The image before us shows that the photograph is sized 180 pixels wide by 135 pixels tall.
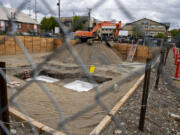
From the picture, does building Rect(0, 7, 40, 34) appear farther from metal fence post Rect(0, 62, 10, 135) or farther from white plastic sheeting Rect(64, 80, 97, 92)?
white plastic sheeting Rect(64, 80, 97, 92)

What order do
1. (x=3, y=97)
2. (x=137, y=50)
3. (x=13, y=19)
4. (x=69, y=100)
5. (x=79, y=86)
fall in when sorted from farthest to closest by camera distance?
(x=137, y=50) → (x=79, y=86) → (x=69, y=100) → (x=3, y=97) → (x=13, y=19)

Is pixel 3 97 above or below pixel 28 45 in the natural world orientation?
below

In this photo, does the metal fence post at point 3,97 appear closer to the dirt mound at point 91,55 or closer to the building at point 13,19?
the building at point 13,19

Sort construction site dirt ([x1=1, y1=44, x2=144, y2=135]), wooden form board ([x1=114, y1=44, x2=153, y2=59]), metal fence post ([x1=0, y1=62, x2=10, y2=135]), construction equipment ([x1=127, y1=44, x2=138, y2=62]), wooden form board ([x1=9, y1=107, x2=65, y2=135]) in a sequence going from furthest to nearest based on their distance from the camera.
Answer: wooden form board ([x1=114, y1=44, x2=153, y2=59])
construction equipment ([x1=127, y1=44, x2=138, y2=62])
construction site dirt ([x1=1, y1=44, x2=144, y2=135])
wooden form board ([x1=9, y1=107, x2=65, y2=135])
metal fence post ([x1=0, y1=62, x2=10, y2=135])

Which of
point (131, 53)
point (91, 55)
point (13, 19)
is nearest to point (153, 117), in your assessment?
point (13, 19)

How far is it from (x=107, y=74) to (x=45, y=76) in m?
3.33

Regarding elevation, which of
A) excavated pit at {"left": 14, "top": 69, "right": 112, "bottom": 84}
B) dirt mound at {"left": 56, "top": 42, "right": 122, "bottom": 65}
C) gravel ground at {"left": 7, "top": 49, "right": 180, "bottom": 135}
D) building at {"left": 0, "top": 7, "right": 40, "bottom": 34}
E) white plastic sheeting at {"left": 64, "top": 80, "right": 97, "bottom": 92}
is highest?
building at {"left": 0, "top": 7, "right": 40, "bottom": 34}

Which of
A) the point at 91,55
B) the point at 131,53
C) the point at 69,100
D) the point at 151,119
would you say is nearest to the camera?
the point at 151,119

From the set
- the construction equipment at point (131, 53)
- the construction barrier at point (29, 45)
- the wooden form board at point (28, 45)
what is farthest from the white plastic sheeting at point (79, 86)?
the construction equipment at point (131, 53)

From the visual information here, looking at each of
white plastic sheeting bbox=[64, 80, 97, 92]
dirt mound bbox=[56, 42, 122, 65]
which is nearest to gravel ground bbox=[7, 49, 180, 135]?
white plastic sheeting bbox=[64, 80, 97, 92]

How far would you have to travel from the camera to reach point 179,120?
250 cm

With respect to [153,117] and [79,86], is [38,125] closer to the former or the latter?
[153,117]

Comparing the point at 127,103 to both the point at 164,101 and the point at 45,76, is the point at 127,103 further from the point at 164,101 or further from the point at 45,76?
the point at 45,76

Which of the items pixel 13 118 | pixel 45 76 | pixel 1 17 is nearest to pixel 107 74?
pixel 45 76
